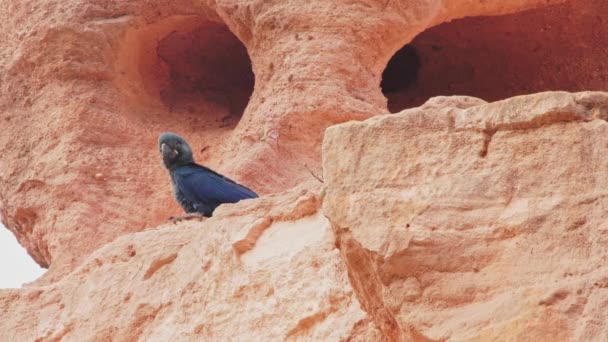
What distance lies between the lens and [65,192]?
4852 millimetres

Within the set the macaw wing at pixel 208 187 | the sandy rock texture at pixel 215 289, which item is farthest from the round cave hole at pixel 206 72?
the sandy rock texture at pixel 215 289

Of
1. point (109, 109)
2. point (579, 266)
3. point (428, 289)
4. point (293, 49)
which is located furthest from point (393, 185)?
point (109, 109)

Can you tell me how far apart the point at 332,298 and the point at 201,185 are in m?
1.55

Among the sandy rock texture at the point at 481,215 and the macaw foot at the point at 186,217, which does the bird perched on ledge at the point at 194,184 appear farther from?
the sandy rock texture at the point at 481,215

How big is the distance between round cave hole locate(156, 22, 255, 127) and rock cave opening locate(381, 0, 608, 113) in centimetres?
69

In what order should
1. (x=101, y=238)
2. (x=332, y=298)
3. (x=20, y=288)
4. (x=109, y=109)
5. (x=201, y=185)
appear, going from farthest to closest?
(x=109, y=109)
(x=101, y=238)
(x=201, y=185)
(x=20, y=288)
(x=332, y=298)

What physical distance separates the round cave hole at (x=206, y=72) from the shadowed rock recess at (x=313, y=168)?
10 millimetres

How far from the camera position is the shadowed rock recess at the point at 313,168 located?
2273 mm

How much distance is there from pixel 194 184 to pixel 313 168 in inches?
17.5

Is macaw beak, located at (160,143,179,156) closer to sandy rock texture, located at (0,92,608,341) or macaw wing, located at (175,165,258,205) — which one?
macaw wing, located at (175,165,258,205)

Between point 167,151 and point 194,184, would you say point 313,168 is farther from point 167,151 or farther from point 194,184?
point 167,151

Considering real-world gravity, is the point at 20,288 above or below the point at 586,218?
above

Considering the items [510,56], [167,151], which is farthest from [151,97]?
[510,56]

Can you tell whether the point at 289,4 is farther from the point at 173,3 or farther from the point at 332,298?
the point at 332,298
